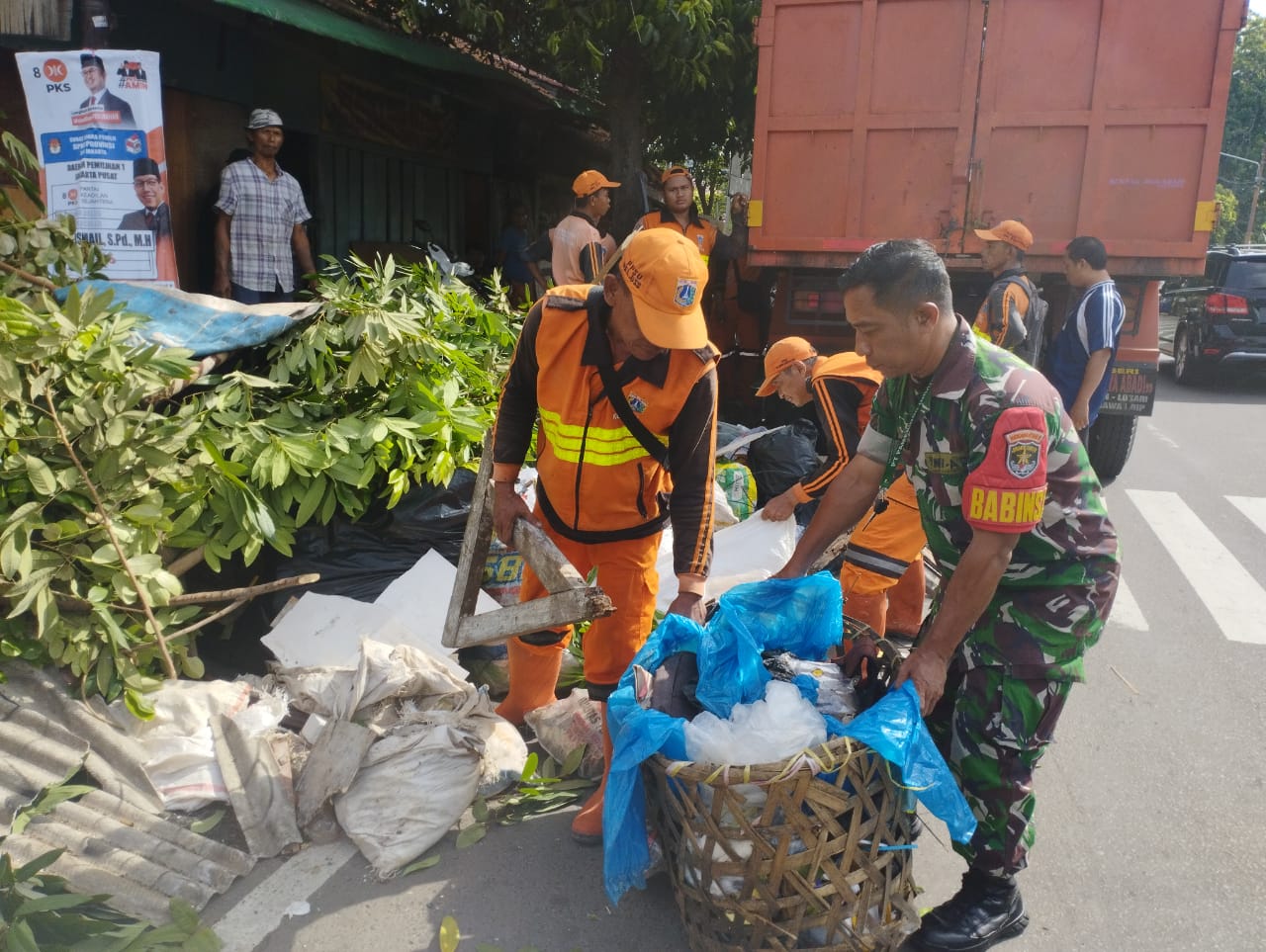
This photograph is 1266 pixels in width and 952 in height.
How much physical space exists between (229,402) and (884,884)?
2680 mm

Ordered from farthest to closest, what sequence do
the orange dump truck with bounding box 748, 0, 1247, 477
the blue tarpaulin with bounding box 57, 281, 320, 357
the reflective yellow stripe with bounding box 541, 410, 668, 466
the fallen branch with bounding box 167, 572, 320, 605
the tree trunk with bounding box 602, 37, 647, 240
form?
the tree trunk with bounding box 602, 37, 647, 240, the orange dump truck with bounding box 748, 0, 1247, 477, the blue tarpaulin with bounding box 57, 281, 320, 357, the fallen branch with bounding box 167, 572, 320, 605, the reflective yellow stripe with bounding box 541, 410, 668, 466

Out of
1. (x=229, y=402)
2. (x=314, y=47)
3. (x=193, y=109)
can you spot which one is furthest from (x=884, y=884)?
(x=314, y=47)

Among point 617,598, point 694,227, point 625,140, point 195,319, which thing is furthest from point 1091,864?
point 625,140

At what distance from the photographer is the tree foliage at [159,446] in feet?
9.47

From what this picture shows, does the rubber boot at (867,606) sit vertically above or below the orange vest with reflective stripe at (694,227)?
below

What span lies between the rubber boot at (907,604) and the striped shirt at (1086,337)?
1.67m

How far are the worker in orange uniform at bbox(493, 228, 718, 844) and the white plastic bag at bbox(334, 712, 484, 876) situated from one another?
0.37 metres

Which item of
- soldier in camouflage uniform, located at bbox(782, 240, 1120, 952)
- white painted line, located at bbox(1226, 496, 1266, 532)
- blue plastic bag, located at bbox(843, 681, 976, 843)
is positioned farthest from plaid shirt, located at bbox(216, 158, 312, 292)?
white painted line, located at bbox(1226, 496, 1266, 532)

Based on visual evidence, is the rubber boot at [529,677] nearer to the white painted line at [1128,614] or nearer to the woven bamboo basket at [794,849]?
the woven bamboo basket at [794,849]

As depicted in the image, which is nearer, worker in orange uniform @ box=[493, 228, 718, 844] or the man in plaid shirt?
worker in orange uniform @ box=[493, 228, 718, 844]

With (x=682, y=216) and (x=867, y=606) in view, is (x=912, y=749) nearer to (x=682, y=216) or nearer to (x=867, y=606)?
(x=867, y=606)

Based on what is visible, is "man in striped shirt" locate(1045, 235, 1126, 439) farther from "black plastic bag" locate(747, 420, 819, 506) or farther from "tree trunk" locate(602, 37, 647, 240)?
"tree trunk" locate(602, 37, 647, 240)

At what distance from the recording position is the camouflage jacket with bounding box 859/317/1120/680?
2.11 meters

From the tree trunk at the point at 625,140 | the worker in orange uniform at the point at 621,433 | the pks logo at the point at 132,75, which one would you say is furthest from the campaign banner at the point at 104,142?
the tree trunk at the point at 625,140
